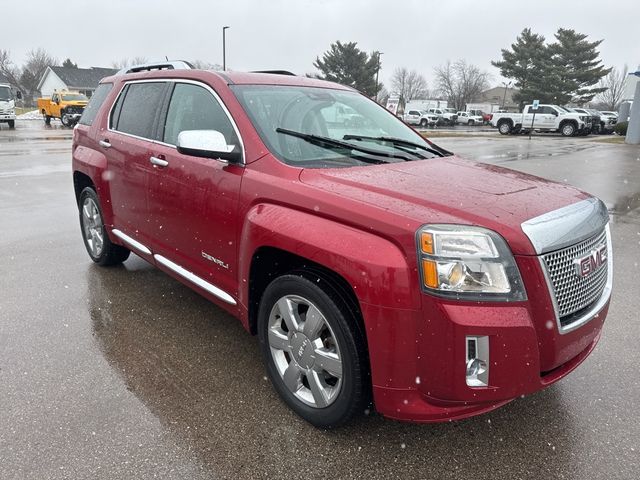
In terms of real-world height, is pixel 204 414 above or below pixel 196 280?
below

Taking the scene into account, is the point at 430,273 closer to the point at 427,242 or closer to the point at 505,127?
the point at 427,242

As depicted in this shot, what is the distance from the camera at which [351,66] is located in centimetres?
6325

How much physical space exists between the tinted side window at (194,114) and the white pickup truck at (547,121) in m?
32.4

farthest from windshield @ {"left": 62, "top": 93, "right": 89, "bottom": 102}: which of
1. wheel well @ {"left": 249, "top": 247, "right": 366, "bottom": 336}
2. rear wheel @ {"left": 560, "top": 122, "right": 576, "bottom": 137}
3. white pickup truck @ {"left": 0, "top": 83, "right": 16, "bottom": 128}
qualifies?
wheel well @ {"left": 249, "top": 247, "right": 366, "bottom": 336}

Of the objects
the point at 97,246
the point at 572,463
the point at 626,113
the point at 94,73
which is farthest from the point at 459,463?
the point at 94,73

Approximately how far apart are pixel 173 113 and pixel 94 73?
3452 inches

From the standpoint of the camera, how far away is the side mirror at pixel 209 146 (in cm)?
286

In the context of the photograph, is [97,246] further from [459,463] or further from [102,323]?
[459,463]

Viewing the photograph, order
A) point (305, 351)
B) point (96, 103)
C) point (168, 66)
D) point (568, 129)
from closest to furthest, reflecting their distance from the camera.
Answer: point (305, 351), point (168, 66), point (96, 103), point (568, 129)

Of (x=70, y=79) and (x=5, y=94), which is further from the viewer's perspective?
(x=70, y=79)

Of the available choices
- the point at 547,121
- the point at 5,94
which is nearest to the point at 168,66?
the point at 5,94

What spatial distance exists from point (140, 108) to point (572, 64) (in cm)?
6351

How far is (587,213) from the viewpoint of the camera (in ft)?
8.33

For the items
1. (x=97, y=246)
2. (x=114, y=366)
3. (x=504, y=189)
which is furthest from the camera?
(x=97, y=246)
